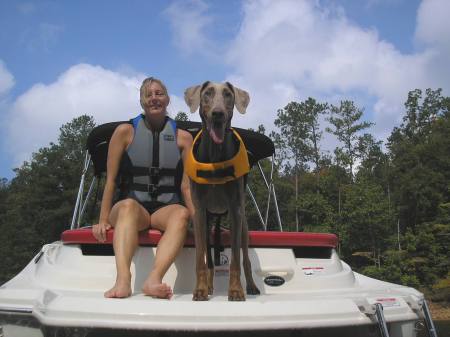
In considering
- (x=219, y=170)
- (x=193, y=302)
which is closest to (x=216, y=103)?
(x=219, y=170)

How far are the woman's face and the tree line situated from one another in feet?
104

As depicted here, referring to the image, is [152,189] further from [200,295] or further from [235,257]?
[200,295]

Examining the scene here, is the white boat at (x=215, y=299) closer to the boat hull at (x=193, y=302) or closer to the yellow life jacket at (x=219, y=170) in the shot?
the boat hull at (x=193, y=302)

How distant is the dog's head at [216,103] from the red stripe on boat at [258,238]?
0.91 meters

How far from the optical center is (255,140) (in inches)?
208

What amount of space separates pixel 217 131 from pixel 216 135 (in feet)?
0.09

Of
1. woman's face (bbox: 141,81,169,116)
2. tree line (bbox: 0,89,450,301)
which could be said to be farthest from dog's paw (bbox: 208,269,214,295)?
tree line (bbox: 0,89,450,301)

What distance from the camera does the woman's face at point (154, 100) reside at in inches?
167

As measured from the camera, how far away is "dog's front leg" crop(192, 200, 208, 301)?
10.5ft

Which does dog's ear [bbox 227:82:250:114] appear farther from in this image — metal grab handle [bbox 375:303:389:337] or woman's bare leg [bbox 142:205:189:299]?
metal grab handle [bbox 375:303:389:337]

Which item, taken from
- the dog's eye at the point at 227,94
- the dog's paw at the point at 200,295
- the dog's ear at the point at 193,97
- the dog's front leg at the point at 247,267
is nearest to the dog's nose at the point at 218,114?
the dog's eye at the point at 227,94

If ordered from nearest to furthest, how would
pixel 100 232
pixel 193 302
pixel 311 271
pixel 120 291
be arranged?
pixel 193 302
pixel 120 291
pixel 100 232
pixel 311 271

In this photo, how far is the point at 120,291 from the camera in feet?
10.1

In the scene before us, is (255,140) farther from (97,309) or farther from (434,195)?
(434,195)
